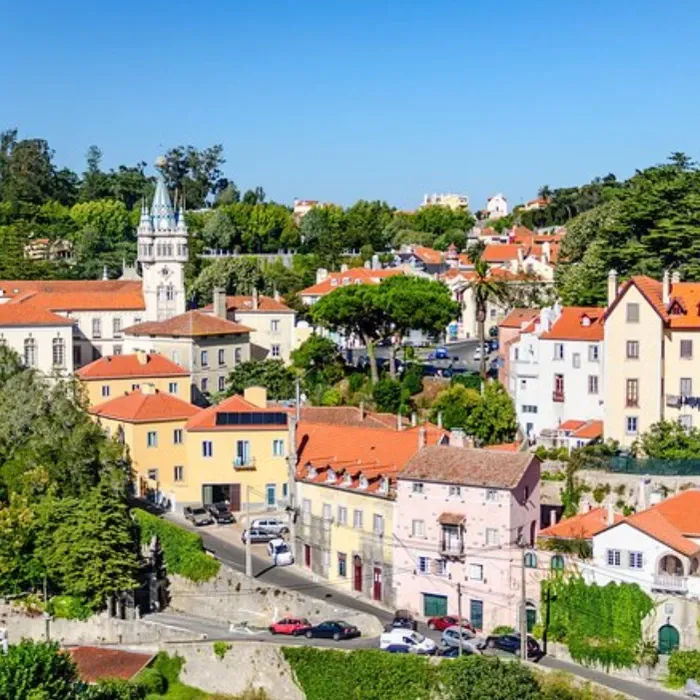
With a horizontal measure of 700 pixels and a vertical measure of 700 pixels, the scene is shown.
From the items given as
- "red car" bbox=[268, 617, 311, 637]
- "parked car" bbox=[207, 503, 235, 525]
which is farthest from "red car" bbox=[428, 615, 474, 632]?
"parked car" bbox=[207, 503, 235, 525]

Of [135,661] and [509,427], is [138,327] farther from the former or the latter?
[135,661]

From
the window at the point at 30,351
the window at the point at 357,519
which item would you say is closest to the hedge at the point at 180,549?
the window at the point at 357,519

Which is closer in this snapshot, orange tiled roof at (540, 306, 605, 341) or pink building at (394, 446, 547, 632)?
pink building at (394, 446, 547, 632)

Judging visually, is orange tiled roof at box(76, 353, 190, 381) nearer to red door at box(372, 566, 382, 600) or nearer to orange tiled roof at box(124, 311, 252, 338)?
orange tiled roof at box(124, 311, 252, 338)

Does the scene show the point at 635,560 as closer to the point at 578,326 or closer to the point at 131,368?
the point at 578,326

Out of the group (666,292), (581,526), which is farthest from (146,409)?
(666,292)

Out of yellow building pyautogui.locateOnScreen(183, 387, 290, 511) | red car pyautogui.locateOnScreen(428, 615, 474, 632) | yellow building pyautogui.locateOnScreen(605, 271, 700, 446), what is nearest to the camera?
red car pyautogui.locateOnScreen(428, 615, 474, 632)
